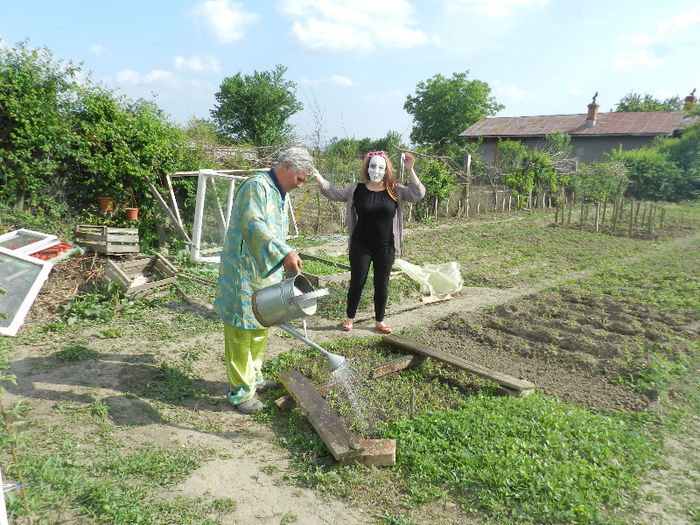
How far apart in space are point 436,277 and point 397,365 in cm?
300

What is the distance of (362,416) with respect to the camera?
10.7ft

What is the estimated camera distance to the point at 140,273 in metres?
5.98

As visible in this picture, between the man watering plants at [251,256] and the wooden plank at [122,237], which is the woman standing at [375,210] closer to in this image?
the man watering plants at [251,256]

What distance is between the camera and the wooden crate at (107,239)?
6.09 meters

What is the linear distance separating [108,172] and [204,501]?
6.26m

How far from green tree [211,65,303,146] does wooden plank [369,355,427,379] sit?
23988 mm

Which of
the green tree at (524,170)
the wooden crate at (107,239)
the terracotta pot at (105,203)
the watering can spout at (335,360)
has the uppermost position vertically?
the green tree at (524,170)

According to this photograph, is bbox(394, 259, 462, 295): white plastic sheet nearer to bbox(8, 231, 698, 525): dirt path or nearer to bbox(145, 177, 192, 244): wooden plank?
bbox(8, 231, 698, 525): dirt path

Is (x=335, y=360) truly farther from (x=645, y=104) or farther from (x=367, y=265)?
(x=645, y=104)

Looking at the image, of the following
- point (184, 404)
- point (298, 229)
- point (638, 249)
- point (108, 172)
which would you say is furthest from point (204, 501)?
point (638, 249)

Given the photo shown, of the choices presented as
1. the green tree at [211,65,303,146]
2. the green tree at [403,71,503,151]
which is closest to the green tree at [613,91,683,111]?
the green tree at [403,71,503,151]

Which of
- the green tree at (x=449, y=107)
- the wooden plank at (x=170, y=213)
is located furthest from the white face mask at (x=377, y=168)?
the green tree at (x=449, y=107)

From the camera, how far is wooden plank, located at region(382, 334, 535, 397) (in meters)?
3.47

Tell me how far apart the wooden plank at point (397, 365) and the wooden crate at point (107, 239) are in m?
4.32
